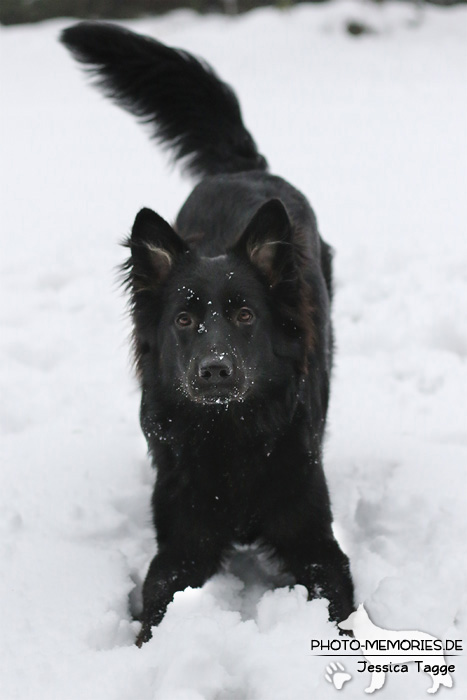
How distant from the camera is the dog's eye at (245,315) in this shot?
3.37m

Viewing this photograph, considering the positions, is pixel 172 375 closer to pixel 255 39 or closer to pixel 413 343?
pixel 413 343

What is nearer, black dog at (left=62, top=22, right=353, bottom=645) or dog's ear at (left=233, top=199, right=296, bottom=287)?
black dog at (left=62, top=22, right=353, bottom=645)

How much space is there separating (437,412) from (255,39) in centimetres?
1094

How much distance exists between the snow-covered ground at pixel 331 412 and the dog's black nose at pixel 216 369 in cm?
86

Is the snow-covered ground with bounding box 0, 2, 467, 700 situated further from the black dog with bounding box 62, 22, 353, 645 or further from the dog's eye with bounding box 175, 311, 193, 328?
the dog's eye with bounding box 175, 311, 193, 328

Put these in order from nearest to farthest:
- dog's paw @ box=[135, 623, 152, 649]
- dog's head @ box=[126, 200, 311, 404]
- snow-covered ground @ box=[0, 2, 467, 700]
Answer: snow-covered ground @ box=[0, 2, 467, 700] < dog's paw @ box=[135, 623, 152, 649] < dog's head @ box=[126, 200, 311, 404]

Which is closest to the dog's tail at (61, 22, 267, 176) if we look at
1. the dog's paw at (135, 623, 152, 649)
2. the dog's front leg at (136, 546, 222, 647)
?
the dog's front leg at (136, 546, 222, 647)

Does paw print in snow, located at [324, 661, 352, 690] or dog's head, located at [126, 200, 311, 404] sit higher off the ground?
dog's head, located at [126, 200, 311, 404]

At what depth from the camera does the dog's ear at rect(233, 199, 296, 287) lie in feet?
11.3

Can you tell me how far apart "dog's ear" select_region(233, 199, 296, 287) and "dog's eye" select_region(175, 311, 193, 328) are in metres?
0.40

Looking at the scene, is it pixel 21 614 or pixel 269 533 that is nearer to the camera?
pixel 21 614

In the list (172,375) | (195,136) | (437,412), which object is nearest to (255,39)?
(195,136)

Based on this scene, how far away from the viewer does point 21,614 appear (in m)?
3.11

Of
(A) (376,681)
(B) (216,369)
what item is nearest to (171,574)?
(B) (216,369)
